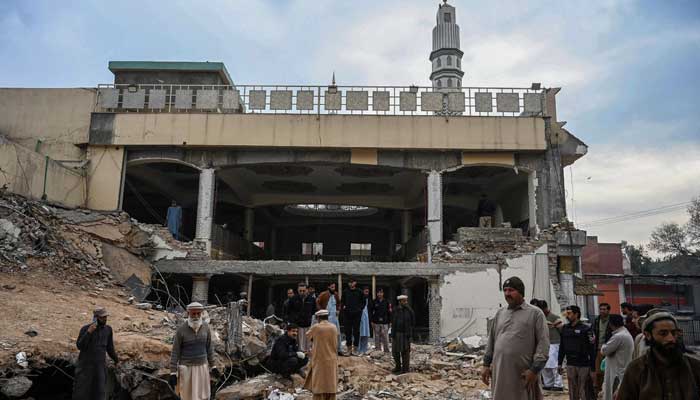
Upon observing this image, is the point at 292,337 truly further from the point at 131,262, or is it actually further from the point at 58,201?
the point at 58,201

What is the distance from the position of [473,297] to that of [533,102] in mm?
7786

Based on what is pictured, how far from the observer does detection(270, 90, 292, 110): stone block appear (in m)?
20.2

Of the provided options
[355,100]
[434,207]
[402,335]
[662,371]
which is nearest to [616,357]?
[662,371]

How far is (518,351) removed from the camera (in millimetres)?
4645

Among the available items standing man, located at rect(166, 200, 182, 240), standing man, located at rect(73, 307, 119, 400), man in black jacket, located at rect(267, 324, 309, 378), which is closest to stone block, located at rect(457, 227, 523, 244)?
standing man, located at rect(166, 200, 182, 240)

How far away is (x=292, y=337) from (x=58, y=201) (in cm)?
1292

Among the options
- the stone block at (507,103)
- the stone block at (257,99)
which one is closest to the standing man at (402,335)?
the stone block at (257,99)

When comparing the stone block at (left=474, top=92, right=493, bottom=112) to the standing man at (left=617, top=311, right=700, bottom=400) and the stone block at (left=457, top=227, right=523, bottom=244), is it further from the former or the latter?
the standing man at (left=617, top=311, right=700, bottom=400)

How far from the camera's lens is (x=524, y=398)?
4559 mm

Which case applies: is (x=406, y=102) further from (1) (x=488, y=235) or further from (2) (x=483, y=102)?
(1) (x=488, y=235)

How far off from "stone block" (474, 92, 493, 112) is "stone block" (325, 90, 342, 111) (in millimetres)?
5043

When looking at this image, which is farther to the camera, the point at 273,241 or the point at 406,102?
the point at 273,241

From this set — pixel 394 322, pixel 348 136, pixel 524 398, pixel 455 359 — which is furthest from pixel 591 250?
pixel 524 398

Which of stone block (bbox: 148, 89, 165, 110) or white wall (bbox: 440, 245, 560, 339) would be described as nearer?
white wall (bbox: 440, 245, 560, 339)
